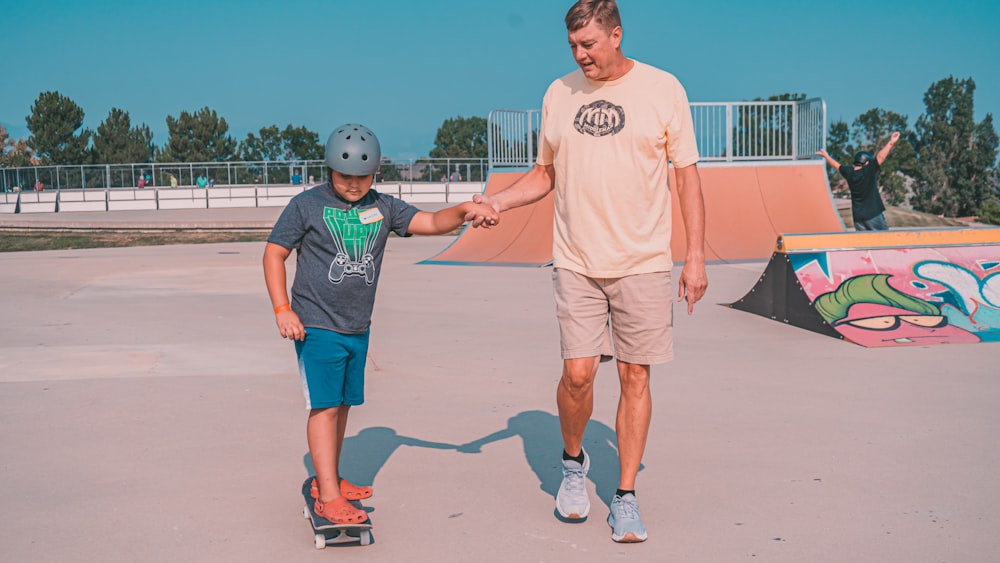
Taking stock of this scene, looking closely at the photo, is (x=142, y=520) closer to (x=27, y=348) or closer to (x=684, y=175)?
(x=684, y=175)

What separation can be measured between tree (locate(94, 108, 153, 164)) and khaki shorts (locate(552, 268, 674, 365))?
106m

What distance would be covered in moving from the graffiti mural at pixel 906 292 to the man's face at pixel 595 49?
200 inches

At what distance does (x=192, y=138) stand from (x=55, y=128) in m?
13.3

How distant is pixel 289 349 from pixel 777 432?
434cm

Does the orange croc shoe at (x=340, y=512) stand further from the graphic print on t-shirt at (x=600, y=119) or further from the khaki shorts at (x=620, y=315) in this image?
the graphic print on t-shirt at (x=600, y=119)

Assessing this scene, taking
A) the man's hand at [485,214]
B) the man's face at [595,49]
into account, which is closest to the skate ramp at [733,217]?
the man's hand at [485,214]

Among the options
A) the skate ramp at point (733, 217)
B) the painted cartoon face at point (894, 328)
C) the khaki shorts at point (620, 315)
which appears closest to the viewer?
the khaki shorts at point (620, 315)

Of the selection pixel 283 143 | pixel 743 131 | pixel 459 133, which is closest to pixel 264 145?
pixel 283 143

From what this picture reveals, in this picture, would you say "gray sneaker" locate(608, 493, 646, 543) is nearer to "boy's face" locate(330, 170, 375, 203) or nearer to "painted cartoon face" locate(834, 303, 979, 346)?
"boy's face" locate(330, 170, 375, 203)

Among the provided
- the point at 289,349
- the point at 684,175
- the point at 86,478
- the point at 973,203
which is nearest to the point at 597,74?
the point at 684,175

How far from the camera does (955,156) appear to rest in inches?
3964

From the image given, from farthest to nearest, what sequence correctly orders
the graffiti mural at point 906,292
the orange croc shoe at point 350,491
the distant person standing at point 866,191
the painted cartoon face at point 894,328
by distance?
the distant person standing at point 866,191
the graffiti mural at point 906,292
the painted cartoon face at point 894,328
the orange croc shoe at point 350,491

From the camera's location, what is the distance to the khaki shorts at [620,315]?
4.14 m

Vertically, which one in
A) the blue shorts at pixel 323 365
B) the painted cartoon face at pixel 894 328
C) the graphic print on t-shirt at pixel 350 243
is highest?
the graphic print on t-shirt at pixel 350 243
